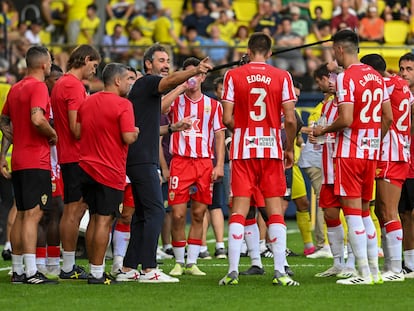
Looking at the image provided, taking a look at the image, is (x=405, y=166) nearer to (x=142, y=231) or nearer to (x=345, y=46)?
(x=345, y=46)

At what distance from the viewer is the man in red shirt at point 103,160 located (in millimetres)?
10922

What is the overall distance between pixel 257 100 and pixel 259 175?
27.7 inches

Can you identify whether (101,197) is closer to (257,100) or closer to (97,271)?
(97,271)

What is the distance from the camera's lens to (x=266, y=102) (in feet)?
35.7

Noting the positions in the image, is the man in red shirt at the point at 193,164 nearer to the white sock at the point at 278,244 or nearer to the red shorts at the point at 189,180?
the red shorts at the point at 189,180

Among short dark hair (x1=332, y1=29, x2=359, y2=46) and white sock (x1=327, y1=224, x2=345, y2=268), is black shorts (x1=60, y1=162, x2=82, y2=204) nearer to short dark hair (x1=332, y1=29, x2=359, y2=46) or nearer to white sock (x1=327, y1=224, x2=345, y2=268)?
white sock (x1=327, y1=224, x2=345, y2=268)

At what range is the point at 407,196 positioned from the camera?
12086 millimetres

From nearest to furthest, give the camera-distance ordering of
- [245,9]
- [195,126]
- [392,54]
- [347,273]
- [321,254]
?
1. [347,273]
2. [195,126]
3. [321,254]
4. [392,54]
5. [245,9]

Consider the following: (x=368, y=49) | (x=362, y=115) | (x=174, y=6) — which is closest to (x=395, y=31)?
(x=368, y=49)

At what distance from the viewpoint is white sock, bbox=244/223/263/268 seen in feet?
40.2

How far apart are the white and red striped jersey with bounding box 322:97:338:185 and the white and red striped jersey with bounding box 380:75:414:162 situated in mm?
508

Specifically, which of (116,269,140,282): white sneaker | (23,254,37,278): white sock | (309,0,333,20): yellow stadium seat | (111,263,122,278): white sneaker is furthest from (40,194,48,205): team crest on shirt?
(309,0,333,20): yellow stadium seat

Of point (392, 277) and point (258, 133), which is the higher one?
point (258, 133)

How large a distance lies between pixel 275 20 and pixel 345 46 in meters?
13.6
